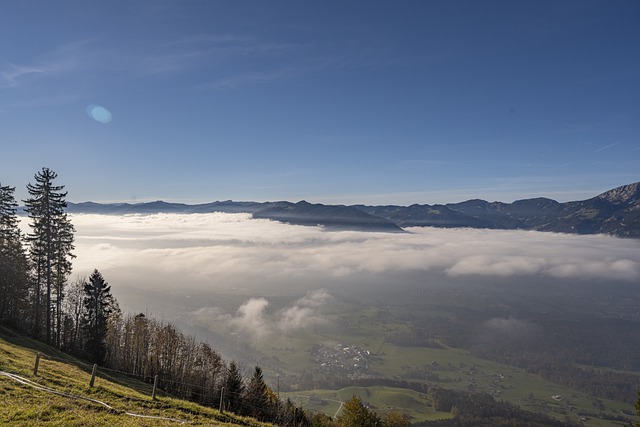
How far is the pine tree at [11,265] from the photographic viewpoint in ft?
156

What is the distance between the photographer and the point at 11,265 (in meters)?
47.9

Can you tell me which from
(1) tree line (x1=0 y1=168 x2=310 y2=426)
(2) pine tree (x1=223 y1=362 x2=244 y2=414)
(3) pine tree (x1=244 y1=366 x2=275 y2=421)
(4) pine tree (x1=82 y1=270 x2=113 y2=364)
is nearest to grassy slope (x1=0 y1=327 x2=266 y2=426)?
(1) tree line (x1=0 y1=168 x2=310 y2=426)

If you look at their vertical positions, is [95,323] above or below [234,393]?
above

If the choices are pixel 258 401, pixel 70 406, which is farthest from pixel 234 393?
pixel 70 406

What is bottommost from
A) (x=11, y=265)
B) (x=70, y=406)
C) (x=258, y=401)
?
(x=258, y=401)

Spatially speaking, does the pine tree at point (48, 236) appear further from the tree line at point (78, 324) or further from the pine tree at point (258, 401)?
the pine tree at point (258, 401)

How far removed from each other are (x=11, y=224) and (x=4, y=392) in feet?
133

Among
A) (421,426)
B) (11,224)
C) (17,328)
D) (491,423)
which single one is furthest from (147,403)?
(491,423)

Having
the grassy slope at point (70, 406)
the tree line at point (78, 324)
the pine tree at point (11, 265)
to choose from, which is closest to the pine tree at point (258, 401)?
the tree line at point (78, 324)

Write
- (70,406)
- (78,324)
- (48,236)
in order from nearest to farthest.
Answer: (70,406) → (48,236) → (78,324)

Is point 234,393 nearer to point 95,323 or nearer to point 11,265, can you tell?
point 95,323

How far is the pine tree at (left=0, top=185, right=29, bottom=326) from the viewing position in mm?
47656

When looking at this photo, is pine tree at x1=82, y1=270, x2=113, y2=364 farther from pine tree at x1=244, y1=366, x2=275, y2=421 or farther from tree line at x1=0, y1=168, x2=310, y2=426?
pine tree at x1=244, y1=366, x2=275, y2=421

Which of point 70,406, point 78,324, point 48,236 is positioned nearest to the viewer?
point 70,406
